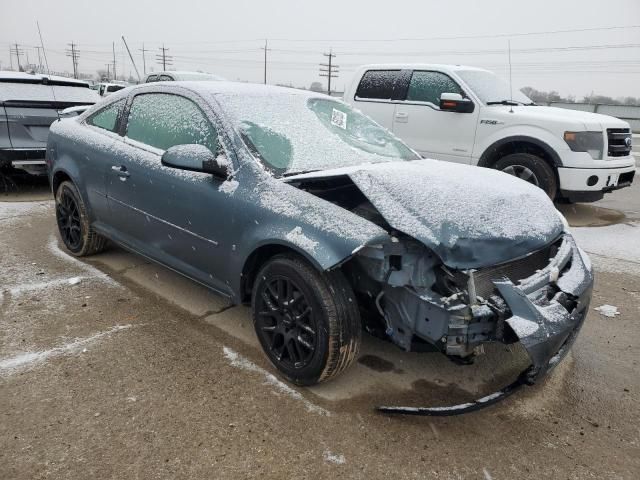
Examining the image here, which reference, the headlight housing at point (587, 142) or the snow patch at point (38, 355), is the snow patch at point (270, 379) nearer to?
the snow patch at point (38, 355)

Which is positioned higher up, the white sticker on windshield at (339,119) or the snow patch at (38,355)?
the white sticker on windshield at (339,119)

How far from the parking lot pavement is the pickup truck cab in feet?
10.1

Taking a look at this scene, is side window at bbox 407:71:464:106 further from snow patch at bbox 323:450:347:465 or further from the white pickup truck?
snow patch at bbox 323:450:347:465

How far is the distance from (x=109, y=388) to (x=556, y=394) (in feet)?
8.00

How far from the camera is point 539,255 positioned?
275 cm

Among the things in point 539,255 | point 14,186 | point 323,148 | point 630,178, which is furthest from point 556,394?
point 14,186

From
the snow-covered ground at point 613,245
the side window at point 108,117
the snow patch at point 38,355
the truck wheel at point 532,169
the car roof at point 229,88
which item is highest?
the car roof at point 229,88

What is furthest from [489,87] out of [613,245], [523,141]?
[613,245]

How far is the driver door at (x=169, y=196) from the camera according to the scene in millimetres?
2980

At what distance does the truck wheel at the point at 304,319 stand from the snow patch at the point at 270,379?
2.5 inches

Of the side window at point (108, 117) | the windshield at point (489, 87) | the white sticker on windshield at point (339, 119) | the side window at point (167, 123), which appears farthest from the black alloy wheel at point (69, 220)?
the windshield at point (489, 87)

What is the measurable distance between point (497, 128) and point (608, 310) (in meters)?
3.23

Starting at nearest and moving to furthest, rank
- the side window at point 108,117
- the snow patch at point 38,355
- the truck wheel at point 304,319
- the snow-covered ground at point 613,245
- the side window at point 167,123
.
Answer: the truck wheel at point 304,319, the snow patch at point 38,355, the side window at point 167,123, the side window at point 108,117, the snow-covered ground at point 613,245

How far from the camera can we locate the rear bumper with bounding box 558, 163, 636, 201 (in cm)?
594
